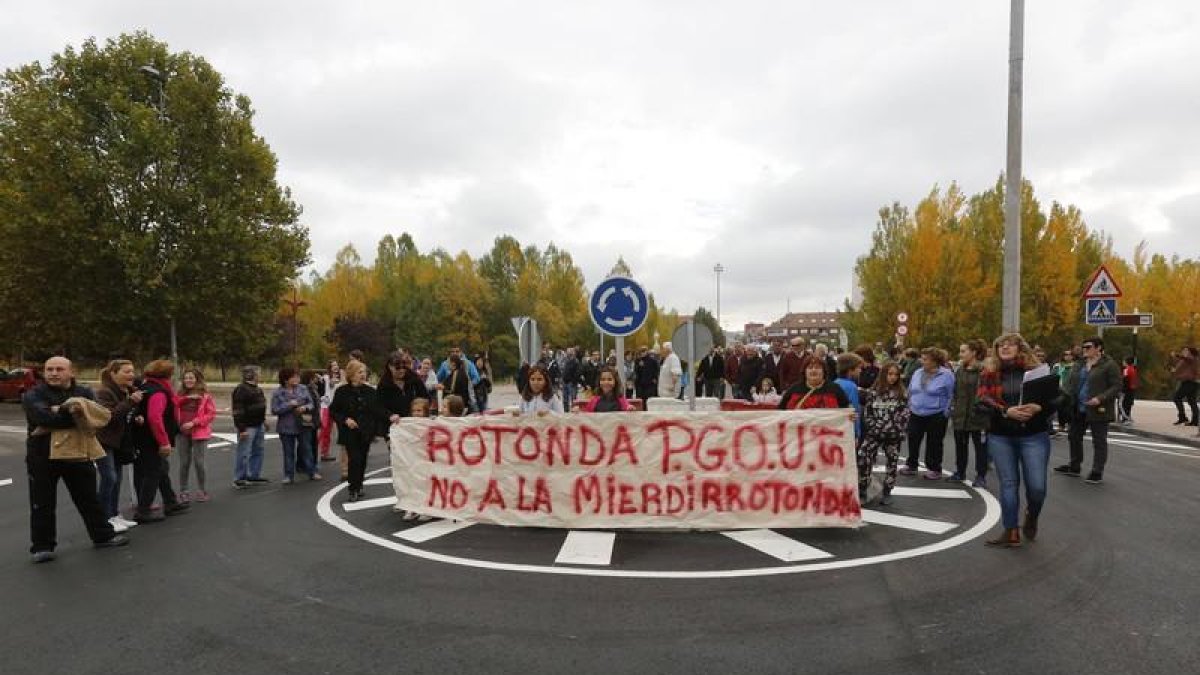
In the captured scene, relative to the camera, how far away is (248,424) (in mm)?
9281

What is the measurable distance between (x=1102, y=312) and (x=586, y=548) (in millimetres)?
13178

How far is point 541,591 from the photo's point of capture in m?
4.97

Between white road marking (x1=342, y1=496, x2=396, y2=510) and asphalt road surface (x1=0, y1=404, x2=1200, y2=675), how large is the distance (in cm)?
56

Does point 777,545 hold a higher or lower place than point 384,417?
lower

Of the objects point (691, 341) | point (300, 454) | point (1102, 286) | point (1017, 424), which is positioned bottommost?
point (300, 454)

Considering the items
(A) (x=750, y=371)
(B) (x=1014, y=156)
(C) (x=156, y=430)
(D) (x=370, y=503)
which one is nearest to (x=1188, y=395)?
(B) (x=1014, y=156)

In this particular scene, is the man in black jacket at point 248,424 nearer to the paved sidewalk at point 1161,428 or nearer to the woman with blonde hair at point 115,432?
the woman with blonde hair at point 115,432

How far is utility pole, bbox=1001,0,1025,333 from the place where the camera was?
1337cm

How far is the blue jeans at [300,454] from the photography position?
953 cm

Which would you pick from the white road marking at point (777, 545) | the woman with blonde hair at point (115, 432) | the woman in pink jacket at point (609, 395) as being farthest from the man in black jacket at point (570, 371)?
the white road marking at point (777, 545)

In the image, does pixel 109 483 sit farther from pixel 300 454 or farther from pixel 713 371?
pixel 713 371

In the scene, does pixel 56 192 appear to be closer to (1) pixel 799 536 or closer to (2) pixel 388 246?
(1) pixel 799 536

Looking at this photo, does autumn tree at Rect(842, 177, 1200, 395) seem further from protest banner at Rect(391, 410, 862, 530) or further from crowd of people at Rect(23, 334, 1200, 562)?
protest banner at Rect(391, 410, 862, 530)

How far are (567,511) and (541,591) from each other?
1884 millimetres
